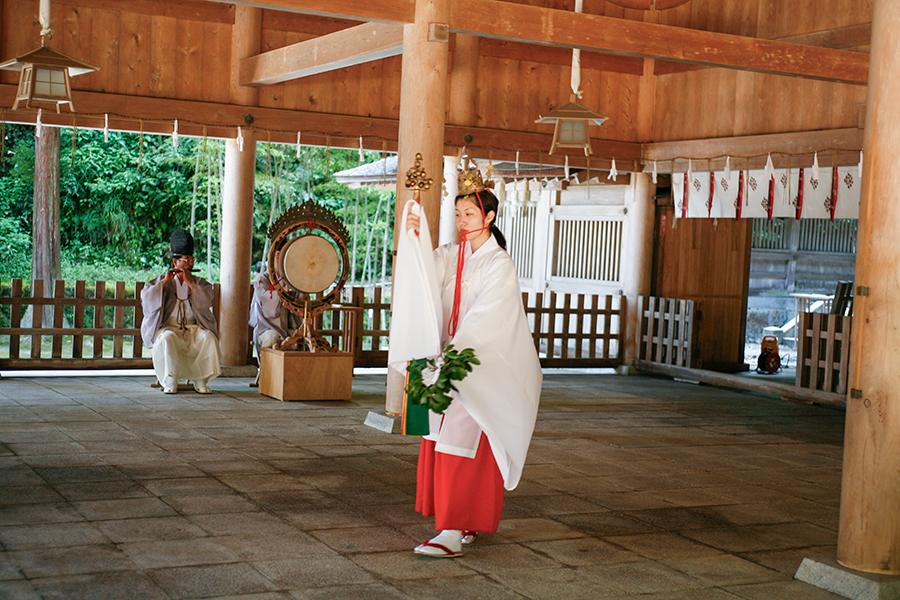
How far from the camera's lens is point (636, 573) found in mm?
3719

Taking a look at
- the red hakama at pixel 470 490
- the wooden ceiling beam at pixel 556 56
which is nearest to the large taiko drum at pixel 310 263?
the wooden ceiling beam at pixel 556 56

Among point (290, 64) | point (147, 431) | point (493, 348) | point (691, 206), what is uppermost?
point (290, 64)

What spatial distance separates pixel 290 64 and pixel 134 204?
10.3 metres

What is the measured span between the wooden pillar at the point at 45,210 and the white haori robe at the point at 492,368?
1185cm

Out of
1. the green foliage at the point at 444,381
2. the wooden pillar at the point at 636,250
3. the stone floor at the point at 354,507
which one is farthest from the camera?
the wooden pillar at the point at 636,250

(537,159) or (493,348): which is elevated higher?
(537,159)

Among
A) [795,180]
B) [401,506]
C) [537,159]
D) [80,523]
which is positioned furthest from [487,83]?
[80,523]

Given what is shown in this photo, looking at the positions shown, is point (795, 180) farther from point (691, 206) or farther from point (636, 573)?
point (636, 573)

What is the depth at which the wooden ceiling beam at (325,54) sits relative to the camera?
6.92 meters

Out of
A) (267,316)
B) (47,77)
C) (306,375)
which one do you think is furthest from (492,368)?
(267,316)

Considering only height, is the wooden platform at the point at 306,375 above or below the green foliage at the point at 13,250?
below

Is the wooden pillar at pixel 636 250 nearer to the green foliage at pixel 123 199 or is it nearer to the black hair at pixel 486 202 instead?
the black hair at pixel 486 202

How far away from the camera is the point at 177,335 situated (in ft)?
26.4

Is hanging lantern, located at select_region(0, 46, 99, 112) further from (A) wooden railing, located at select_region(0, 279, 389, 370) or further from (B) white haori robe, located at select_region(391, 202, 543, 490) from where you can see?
(B) white haori robe, located at select_region(391, 202, 543, 490)
